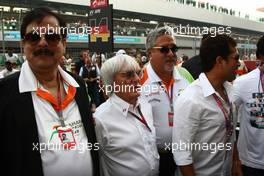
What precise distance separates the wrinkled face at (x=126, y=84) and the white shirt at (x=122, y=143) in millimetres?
59

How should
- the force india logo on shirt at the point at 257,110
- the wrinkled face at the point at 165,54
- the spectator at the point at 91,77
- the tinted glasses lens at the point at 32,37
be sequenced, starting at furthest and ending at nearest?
the spectator at the point at 91,77
the wrinkled face at the point at 165,54
the force india logo on shirt at the point at 257,110
the tinted glasses lens at the point at 32,37

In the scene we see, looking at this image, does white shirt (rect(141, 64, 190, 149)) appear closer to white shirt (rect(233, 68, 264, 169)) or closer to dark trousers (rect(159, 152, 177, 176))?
dark trousers (rect(159, 152, 177, 176))

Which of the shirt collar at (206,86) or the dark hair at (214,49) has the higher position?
the dark hair at (214,49)

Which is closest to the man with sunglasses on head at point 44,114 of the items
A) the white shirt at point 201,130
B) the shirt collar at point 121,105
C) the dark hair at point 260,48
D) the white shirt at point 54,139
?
the white shirt at point 54,139

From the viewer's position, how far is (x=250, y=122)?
3064 mm

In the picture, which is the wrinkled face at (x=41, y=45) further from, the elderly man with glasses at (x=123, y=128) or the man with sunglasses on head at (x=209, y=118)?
the man with sunglasses on head at (x=209, y=118)

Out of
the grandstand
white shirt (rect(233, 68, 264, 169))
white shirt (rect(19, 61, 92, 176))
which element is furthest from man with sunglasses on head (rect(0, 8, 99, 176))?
the grandstand

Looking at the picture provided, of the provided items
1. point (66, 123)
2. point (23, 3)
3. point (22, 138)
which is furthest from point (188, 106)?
point (23, 3)

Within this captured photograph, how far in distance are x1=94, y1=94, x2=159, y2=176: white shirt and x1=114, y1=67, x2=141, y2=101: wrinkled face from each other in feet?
0.20

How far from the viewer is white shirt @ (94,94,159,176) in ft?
7.75

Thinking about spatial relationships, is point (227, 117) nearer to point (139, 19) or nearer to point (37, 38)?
point (37, 38)

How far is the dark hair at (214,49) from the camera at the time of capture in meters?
2.45

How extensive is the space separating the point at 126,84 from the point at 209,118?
2.11 feet

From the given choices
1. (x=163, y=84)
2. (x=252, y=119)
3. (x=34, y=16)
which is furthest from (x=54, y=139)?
(x=252, y=119)
